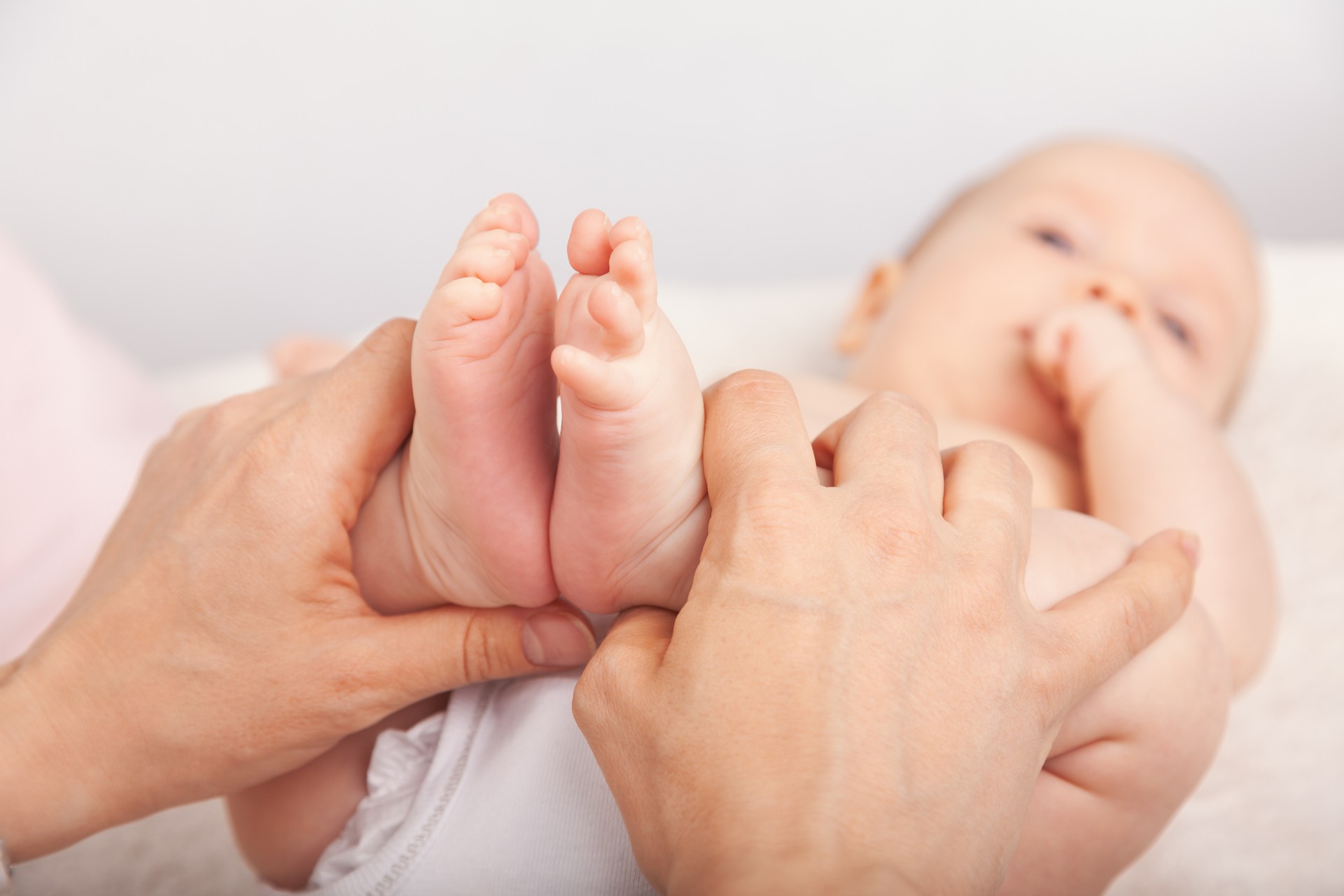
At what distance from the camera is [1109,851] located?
2.84 ft

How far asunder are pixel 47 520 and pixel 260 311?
3.93 feet

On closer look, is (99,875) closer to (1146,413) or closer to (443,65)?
(1146,413)

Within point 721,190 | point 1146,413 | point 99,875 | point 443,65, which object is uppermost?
point 443,65

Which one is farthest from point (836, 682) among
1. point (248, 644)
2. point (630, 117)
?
point (630, 117)

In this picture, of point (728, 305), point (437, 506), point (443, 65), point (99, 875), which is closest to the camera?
point (437, 506)

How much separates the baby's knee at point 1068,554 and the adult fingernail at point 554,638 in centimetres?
34

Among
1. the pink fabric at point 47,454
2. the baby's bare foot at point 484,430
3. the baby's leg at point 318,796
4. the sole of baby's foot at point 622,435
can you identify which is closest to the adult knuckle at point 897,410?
the sole of baby's foot at point 622,435

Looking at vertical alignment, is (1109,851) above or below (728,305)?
below

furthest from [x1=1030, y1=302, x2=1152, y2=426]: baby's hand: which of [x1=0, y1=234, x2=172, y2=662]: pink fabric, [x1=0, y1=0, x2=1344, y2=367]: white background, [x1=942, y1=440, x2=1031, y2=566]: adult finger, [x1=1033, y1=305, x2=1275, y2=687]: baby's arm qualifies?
[x1=0, y1=234, x2=172, y2=662]: pink fabric

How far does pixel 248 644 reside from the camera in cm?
80

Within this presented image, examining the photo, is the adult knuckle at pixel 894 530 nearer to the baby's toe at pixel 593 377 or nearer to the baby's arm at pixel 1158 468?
the baby's toe at pixel 593 377

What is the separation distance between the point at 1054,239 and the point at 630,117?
40.9 inches

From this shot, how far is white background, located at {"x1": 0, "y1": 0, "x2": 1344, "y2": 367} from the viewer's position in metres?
2.22

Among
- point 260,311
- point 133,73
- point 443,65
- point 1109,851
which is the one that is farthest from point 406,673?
point 133,73
